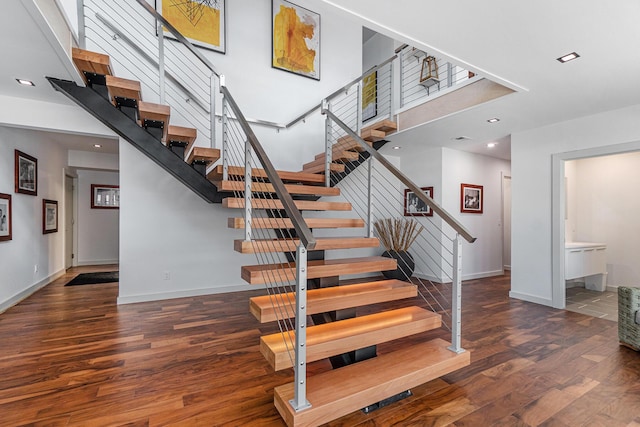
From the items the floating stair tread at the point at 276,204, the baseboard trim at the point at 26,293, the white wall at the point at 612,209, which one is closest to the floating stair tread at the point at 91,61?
the floating stair tread at the point at 276,204

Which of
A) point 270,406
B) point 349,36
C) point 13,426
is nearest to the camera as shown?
point 13,426

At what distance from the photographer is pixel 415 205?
6031 mm

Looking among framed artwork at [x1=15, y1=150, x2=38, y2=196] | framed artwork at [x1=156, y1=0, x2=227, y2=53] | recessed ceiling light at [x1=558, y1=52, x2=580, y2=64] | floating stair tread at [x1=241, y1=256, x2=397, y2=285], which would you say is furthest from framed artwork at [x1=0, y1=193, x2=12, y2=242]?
recessed ceiling light at [x1=558, y1=52, x2=580, y2=64]

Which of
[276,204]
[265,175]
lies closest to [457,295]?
[276,204]

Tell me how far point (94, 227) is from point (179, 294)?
4.76 m

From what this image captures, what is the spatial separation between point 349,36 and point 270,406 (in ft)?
19.9

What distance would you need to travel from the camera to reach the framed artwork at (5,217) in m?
3.71

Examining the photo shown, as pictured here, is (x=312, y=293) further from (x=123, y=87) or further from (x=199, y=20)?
(x=199, y=20)

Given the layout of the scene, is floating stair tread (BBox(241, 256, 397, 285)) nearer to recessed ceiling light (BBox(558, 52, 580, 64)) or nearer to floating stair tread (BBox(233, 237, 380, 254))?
floating stair tread (BBox(233, 237, 380, 254))

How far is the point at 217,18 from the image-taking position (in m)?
4.66

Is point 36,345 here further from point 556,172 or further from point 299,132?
point 556,172

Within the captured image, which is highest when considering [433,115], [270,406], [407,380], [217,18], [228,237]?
[217,18]

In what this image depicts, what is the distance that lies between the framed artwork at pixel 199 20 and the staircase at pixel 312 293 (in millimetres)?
1799

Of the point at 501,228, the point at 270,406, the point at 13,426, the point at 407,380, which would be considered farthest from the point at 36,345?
the point at 501,228
